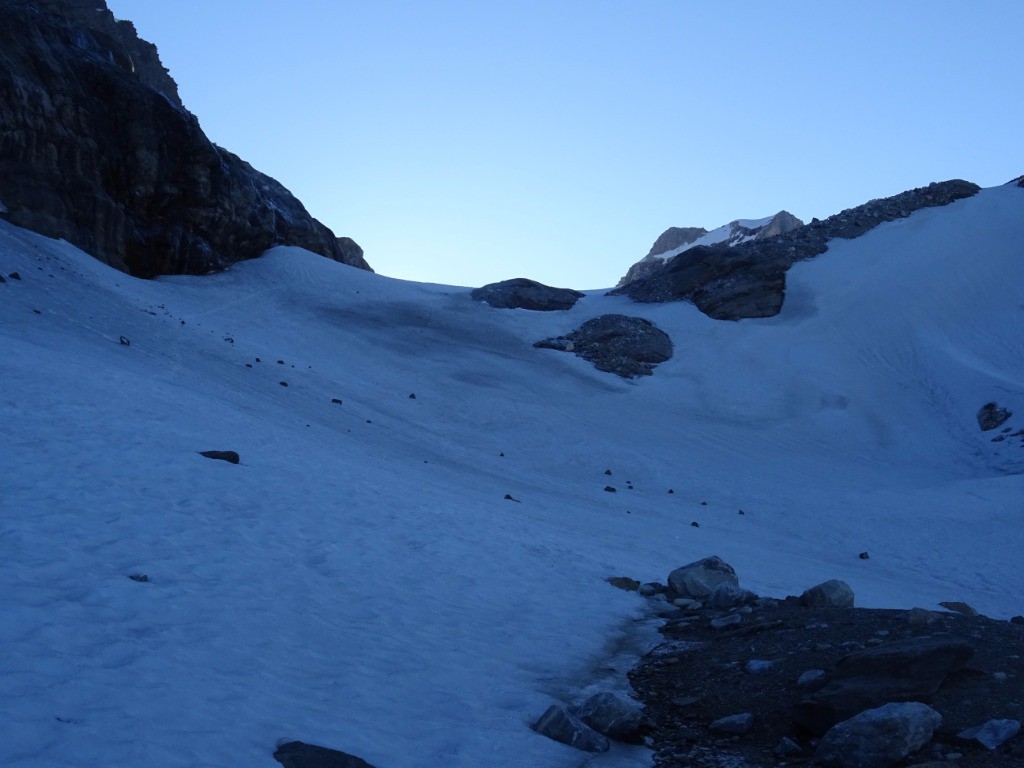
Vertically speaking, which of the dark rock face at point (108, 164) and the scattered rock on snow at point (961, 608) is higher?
the dark rock face at point (108, 164)

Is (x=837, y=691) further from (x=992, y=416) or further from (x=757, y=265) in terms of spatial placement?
(x=757, y=265)

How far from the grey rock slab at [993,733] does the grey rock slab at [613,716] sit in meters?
2.23

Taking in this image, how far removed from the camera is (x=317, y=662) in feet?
23.5

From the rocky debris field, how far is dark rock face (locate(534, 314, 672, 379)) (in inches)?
1101

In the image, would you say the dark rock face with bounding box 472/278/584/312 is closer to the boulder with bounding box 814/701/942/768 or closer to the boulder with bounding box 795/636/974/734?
the boulder with bounding box 795/636/974/734

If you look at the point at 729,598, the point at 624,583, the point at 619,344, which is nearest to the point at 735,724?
the point at 729,598

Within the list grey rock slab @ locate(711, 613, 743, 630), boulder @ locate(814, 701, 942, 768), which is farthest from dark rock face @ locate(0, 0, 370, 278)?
boulder @ locate(814, 701, 942, 768)

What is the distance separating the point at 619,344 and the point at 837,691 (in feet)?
110

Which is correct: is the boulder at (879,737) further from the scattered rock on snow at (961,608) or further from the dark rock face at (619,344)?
the dark rock face at (619,344)

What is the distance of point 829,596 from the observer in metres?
10.2

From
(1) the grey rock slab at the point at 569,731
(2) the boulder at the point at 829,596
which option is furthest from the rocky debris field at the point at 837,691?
(2) the boulder at the point at 829,596

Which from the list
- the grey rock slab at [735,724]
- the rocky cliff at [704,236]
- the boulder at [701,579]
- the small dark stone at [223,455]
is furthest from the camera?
the rocky cliff at [704,236]

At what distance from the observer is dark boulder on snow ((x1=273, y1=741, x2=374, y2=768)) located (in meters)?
5.26

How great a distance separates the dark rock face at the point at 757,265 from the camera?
44.4 metres
